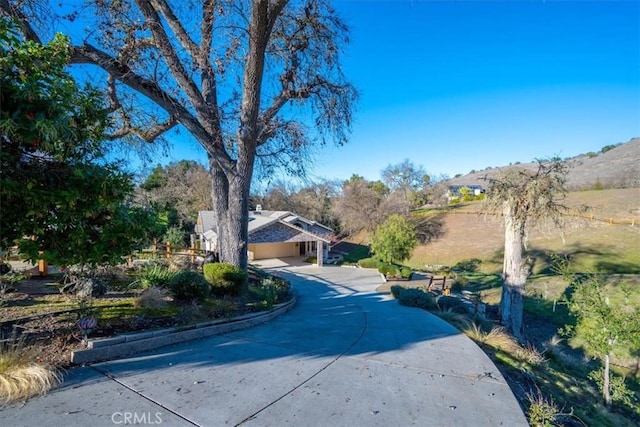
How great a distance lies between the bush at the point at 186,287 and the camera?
6379 millimetres

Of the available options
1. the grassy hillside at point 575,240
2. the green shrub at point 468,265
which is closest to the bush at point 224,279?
the grassy hillside at point 575,240

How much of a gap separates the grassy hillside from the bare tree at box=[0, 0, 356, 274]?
48.7ft

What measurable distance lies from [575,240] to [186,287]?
30.8 metres

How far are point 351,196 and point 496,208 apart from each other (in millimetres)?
27173

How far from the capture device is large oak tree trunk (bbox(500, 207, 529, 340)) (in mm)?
10398

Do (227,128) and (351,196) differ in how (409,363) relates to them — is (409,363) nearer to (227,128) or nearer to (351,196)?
(227,128)

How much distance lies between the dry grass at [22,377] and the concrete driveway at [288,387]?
13 centimetres

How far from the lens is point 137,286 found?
7.72m

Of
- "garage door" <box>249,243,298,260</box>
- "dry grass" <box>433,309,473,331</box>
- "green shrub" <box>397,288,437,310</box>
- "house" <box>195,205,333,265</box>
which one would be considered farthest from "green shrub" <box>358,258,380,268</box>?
"dry grass" <box>433,309,473,331</box>

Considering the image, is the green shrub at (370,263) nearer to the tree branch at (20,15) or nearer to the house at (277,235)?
the house at (277,235)

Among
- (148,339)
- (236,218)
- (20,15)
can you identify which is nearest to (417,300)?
(236,218)

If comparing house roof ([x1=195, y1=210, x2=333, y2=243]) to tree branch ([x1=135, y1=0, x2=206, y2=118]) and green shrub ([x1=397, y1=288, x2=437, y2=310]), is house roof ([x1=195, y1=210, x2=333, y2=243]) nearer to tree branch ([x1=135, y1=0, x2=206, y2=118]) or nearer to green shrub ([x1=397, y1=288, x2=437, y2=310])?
green shrub ([x1=397, y1=288, x2=437, y2=310])

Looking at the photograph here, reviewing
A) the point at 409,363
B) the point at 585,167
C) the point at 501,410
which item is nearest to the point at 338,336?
the point at 409,363

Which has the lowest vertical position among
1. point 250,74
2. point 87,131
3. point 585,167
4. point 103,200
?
point 103,200
